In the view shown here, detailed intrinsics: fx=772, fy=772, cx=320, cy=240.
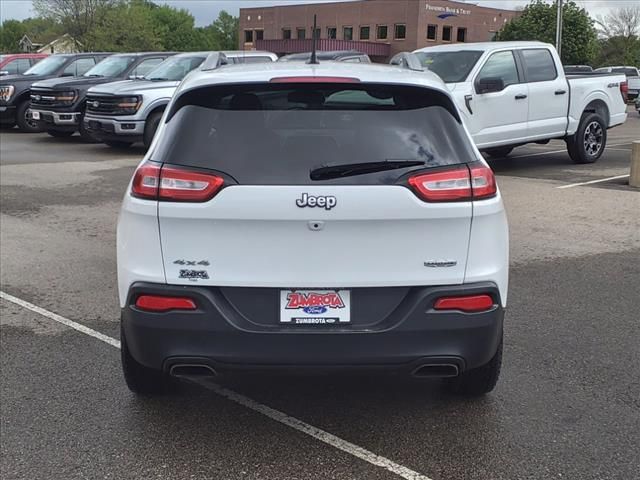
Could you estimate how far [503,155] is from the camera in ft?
50.8

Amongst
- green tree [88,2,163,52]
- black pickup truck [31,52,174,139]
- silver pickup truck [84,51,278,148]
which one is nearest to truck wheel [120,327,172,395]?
silver pickup truck [84,51,278,148]

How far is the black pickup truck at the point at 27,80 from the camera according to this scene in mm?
19594

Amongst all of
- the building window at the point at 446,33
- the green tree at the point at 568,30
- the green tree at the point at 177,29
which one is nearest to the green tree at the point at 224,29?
the green tree at the point at 177,29

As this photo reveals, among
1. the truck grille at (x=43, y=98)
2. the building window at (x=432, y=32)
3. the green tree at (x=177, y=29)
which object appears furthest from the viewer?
the green tree at (x=177, y=29)

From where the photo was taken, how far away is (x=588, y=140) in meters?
14.0

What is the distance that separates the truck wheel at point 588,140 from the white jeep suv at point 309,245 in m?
11.2

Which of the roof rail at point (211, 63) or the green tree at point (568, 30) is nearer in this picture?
the roof rail at point (211, 63)

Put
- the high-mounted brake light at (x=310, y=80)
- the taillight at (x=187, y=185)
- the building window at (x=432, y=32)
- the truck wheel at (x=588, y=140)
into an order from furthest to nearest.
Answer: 1. the building window at (x=432, y=32)
2. the truck wheel at (x=588, y=140)
3. the high-mounted brake light at (x=310, y=80)
4. the taillight at (x=187, y=185)

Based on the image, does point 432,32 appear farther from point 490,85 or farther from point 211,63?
point 211,63

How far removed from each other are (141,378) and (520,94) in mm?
9879

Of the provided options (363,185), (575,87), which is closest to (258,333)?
(363,185)

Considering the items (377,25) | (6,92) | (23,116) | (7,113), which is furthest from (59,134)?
(377,25)

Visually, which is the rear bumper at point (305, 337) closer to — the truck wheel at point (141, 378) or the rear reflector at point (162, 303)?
the rear reflector at point (162, 303)

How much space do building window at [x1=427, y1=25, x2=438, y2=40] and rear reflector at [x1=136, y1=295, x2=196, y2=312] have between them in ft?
241
